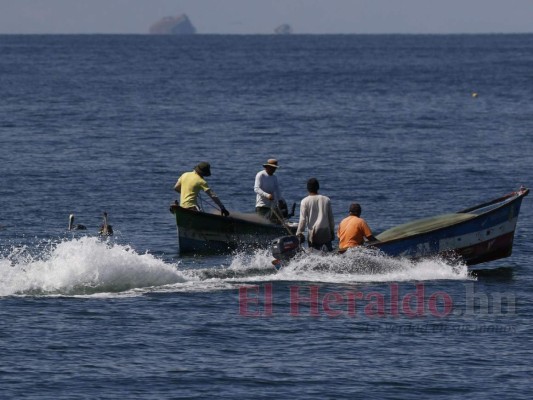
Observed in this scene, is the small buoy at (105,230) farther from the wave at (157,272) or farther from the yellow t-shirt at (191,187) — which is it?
the wave at (157,272)

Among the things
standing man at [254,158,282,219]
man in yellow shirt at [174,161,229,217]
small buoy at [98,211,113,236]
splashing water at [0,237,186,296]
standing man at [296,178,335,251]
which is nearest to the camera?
splashing water at [0,237,186,296]

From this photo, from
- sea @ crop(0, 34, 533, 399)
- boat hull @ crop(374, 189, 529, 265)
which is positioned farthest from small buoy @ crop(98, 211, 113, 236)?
boat hull @ crop(374, 189, 529, 265)

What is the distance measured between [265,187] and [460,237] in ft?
14.9

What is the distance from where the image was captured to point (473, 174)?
139 feet

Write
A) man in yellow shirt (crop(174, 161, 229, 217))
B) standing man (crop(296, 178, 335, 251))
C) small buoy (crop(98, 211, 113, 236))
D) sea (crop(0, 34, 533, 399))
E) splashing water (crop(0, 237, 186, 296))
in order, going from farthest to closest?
1. small buoy (crop(98, 211, 113, 236))
2. man in yellow shirt (crop(174, 161, 229, 217))
3. standing man (crop(296, 178, 335, 251))
4. splashing water (crop(0, 237, 186, 296))
5. sea (crop(0, 34, 533, 399))

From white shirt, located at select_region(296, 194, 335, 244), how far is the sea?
401 mm

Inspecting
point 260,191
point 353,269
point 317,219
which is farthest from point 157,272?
point 260,191

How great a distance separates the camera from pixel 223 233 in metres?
26.7

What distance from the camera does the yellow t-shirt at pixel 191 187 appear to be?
85.2 feet

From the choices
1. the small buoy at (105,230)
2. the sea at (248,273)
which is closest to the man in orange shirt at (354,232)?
the sea at (248,273)

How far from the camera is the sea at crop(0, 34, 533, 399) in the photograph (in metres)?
17.3

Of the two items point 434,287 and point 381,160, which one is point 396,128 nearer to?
point 381,160

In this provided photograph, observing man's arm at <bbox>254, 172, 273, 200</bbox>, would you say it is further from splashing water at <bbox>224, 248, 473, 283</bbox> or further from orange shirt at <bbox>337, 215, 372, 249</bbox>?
orange shirt at <bbox>337, 215, 372, 249</bbox>

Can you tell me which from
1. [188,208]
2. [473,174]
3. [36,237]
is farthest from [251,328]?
[473,174]
